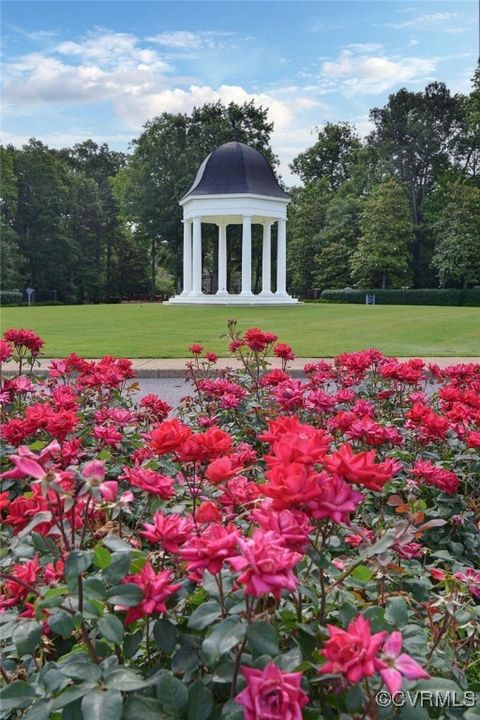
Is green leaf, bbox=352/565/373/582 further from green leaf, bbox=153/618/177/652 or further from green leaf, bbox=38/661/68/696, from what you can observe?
green leaf, bbox=38/661/68/696

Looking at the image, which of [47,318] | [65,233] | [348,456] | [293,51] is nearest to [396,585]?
[348,456]

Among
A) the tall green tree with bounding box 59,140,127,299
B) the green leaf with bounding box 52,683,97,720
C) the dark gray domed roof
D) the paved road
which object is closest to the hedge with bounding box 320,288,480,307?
the dark gray domed roof

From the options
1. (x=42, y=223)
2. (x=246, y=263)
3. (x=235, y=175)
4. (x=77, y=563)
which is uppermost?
(x=235, y=175)

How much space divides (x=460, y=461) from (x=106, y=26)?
8.49 feet

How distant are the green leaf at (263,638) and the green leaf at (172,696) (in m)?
0.17

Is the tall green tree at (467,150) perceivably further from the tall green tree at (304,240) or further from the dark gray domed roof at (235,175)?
the dark gray domed roof at (235,175)

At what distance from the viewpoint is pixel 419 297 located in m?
39.9

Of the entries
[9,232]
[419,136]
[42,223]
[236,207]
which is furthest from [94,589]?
[419,136]

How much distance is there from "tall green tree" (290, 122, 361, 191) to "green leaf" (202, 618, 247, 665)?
60.0 m

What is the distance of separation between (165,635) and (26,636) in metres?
0.26

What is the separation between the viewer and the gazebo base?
31.9 m

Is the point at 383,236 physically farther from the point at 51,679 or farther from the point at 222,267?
the point at 51,679

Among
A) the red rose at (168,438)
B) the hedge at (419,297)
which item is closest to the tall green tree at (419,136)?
the hedge at (419,297)

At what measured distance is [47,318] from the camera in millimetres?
21359
